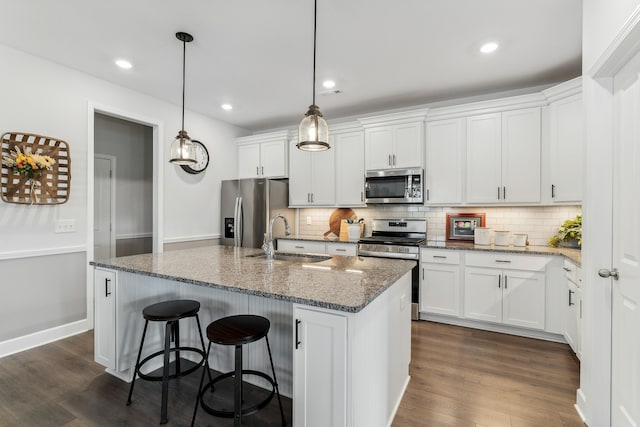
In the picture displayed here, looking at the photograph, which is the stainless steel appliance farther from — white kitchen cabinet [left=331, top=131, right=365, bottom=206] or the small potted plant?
the small potted plant

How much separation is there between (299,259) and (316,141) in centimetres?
106

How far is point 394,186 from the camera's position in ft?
13.0

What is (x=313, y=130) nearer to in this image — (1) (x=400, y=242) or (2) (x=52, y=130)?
(1) (x=400, y=242)

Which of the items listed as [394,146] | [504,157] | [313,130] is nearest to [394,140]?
[394,146]

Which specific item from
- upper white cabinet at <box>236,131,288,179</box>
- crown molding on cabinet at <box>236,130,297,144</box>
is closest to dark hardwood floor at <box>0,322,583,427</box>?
upper white cabinet at <box>236,131,288,179</box>

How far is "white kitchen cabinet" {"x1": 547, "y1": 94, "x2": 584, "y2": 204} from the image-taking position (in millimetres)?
2974

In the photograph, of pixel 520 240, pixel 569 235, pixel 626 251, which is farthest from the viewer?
pixel 520 240

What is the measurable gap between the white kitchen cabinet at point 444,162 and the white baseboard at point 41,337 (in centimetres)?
404

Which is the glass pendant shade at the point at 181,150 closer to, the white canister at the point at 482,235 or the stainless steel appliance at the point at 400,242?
the stainless steel appliance at the point at 400,242

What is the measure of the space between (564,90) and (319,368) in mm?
3383

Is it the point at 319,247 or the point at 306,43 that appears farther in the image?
the point at 319,247

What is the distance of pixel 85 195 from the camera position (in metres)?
3.29

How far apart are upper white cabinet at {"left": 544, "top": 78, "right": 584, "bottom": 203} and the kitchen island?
6.74 ft

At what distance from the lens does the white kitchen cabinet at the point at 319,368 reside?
4.59 feet
